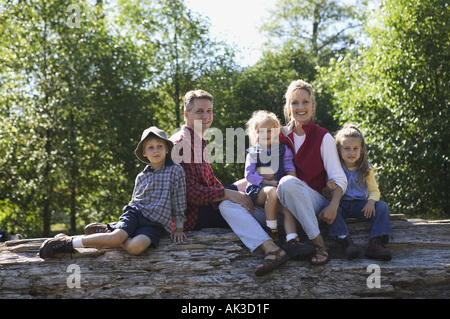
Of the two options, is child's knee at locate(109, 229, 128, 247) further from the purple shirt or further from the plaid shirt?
the purple shirt

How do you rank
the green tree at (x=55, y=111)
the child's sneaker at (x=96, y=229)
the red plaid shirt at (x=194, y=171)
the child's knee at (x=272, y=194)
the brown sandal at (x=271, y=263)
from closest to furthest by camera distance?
the brown sandal at (x=271, y=263) → the child's knee at (x=272, y=194) → the red plaid shirt at (x=194, y=171) → the child's sneaker at (x=96, y=229) → the green tree at (x=55, y=111)

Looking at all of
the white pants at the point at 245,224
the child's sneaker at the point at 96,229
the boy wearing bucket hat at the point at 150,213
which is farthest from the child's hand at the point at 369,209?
the child's sneaker at the point at 96,229

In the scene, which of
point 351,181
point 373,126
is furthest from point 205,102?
point 373,126

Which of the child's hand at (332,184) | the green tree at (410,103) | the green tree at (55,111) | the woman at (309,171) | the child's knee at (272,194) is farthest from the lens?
the green tree at (55,111)

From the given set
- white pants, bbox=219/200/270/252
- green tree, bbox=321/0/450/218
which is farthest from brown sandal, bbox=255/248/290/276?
green tree, bbox=321/0/450/218

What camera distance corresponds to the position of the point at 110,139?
1252 centimetres

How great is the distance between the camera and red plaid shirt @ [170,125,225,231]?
444 cm

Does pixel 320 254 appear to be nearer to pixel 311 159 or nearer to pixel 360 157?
pixel 311 159

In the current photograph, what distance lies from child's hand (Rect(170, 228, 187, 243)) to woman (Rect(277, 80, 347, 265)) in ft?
3.46

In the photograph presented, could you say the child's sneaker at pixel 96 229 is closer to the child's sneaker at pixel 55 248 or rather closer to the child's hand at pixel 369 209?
the child's sneaker at pixel 55 248

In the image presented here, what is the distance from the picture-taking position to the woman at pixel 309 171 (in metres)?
4.13

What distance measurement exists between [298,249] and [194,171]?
131 cm

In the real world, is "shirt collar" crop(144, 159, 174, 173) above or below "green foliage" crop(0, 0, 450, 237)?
below

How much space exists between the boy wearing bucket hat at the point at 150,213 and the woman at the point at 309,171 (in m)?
1.04
